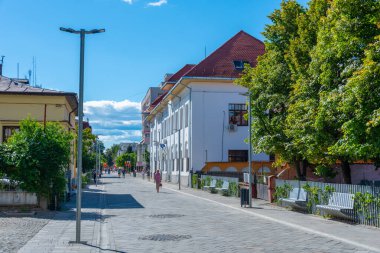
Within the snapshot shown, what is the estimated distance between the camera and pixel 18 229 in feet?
49.9

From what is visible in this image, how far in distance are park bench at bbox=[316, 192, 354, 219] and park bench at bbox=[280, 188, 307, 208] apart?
2.15 metres

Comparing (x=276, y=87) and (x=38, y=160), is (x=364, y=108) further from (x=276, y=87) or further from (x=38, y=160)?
(x=38, y=160)

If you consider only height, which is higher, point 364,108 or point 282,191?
point 364,108

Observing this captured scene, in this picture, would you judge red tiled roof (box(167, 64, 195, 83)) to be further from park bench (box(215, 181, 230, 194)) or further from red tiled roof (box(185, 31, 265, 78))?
park bench (box(215, 181, 230, 194))

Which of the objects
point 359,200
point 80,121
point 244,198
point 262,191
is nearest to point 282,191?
point 244,198

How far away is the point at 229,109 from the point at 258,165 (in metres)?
6.63

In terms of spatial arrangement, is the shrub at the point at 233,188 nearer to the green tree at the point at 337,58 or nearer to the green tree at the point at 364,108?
the green tree at the point at 337,58

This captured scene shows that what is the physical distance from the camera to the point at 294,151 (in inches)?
992

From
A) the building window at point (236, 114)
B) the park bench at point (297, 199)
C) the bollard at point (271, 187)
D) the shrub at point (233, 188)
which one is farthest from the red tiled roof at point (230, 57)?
the park bench at point (297, 199)

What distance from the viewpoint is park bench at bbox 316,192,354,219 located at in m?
16.9

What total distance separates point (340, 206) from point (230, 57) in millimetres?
33327

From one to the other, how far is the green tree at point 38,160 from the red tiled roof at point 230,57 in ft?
88.2

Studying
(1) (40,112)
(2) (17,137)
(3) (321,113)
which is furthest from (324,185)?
(1) (40,112)

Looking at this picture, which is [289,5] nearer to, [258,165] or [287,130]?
[287,130]
